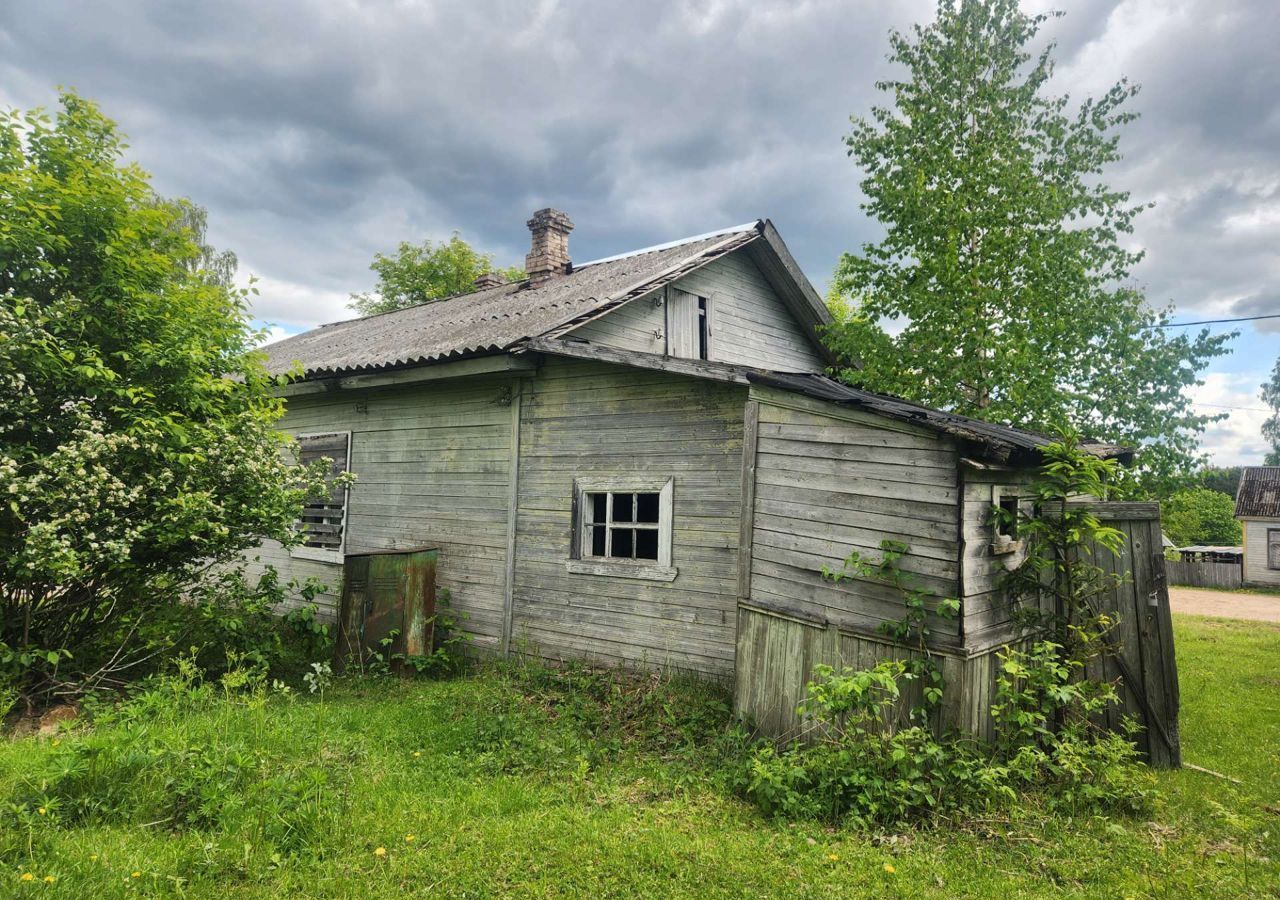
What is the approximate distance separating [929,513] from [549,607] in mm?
4310

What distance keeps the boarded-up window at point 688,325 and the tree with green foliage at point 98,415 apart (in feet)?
17.5

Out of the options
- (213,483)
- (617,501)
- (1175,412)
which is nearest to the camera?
(213,483)

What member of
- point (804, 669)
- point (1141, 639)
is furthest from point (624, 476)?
point (1141, 639)

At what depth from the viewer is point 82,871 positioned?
3.29 metres

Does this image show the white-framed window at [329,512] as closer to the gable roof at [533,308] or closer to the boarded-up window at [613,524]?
the gable roof at [533,308]

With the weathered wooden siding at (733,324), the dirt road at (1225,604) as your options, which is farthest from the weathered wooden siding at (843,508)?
the dirt road at (1225,604)

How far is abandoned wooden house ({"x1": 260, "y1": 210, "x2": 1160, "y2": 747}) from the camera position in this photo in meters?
A: 4.84

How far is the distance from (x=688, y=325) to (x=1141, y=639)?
6.45 metres

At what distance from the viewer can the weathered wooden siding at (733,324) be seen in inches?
359

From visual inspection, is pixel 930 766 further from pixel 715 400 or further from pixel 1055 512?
pixel 715 400

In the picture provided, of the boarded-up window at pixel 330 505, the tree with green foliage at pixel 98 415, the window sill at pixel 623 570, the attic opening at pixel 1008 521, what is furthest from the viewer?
the boarded-up window at pixel 330 505

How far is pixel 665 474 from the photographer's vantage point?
6867 mm

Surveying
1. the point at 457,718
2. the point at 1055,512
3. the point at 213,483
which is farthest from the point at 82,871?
the point at 1055,512

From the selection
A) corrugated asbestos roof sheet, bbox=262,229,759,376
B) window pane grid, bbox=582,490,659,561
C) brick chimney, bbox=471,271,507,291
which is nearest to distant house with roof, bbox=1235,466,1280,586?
corrugated asbestos roof sheet, bbox=262,229,759,376
